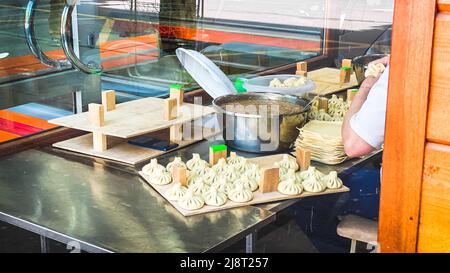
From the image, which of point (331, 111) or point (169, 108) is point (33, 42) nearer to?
point (169, 108)

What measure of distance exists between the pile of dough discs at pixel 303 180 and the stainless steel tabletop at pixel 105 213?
135 mm

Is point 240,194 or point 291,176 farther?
point 291,176

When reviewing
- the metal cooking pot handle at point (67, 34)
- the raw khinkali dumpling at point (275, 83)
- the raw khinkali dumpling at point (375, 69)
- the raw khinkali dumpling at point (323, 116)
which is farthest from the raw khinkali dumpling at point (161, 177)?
the metal cooking pot handle at point (67, 34)

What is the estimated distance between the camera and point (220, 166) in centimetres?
168

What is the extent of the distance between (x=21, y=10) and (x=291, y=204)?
2.10 metres

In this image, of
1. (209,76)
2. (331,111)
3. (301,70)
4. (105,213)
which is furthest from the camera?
(301,70)

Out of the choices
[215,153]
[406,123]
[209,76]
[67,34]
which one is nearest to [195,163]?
[215,153]

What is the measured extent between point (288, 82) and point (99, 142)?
86cm

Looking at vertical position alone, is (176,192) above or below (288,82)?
below

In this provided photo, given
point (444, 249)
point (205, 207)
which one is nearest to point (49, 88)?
point (205, 207)

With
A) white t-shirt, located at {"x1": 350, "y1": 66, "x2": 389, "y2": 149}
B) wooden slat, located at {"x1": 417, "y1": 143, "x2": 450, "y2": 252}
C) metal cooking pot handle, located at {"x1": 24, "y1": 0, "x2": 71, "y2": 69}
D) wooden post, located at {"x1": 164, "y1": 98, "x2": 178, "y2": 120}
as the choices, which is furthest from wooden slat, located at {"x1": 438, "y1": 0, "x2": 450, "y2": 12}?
metal cooking pot handle, located at {"x1": 24, "y1": 0, "x2": 71, "y2": 69}

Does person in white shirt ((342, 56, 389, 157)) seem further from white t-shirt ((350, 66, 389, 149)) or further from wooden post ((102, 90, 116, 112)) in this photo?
wooden post ((102, 90, 116, 112))

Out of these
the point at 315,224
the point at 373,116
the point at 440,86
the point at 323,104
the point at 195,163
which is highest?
the point at 440,86

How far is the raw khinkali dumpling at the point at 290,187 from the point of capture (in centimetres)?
157
